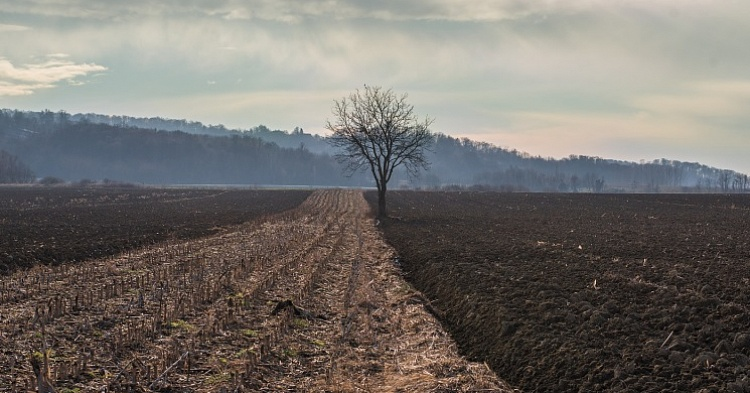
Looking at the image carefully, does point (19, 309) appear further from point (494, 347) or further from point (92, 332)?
point (494, 347)

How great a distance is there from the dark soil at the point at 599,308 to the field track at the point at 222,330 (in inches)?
36.3

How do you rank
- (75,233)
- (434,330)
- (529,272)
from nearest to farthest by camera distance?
1. (434,330)
2. (529,272)
3. (75,233)

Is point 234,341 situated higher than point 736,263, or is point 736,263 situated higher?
point 736,263

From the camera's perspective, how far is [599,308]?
12695 mm

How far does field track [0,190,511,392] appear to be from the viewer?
9703 mm

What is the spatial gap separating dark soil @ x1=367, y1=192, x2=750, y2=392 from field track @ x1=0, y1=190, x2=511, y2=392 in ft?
3.03

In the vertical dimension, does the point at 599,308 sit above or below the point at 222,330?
above

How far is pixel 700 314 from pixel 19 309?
48.4ft

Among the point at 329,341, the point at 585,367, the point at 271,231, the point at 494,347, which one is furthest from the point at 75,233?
the point at 585,367

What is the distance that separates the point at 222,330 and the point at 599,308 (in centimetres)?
802

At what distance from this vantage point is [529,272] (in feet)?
58.5

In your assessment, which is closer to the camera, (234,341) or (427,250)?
(234,341)

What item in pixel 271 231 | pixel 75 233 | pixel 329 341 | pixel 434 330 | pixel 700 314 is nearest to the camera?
pixel 700 314

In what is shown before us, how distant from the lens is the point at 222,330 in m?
12.6
